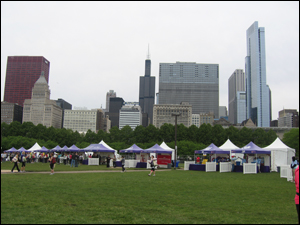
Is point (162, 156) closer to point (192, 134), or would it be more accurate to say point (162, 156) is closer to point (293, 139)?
point (192, 134)

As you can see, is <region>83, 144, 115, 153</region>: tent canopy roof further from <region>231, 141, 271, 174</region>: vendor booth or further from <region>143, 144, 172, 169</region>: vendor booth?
<region>231, 141, 271, 174</region>: vendor booth

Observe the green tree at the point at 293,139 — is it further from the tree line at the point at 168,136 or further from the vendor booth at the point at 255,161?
the vendor booth at the point at 255,161

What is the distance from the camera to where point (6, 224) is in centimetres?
664

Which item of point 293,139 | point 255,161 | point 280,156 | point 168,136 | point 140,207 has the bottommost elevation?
point 140,207

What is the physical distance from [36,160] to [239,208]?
44644mm

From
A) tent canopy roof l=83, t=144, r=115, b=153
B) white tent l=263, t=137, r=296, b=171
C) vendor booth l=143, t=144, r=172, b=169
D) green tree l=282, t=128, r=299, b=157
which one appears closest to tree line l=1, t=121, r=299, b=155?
green tree l=282, t=128, r=299, b=157

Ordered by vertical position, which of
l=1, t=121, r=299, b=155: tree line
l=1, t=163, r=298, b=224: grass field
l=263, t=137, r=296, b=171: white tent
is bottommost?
l=1, t=163, r=298, b=224: grass field

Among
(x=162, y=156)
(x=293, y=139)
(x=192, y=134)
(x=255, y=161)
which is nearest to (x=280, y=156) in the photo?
(x=255, y=161)

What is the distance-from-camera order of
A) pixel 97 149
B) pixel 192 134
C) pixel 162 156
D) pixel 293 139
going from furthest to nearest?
pixel 293 139, pixel 192 134, pixel 97 149, pixel 162 156

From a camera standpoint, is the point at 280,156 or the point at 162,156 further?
the point at 162,156

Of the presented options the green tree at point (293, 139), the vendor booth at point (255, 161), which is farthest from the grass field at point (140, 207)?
the green tree at point (293, 139)

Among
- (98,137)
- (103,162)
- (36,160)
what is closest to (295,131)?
(98,137)

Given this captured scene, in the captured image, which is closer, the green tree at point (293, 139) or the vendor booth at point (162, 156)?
the vendor booth at point (162, 156)

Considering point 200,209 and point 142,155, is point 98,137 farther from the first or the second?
point 200,209
